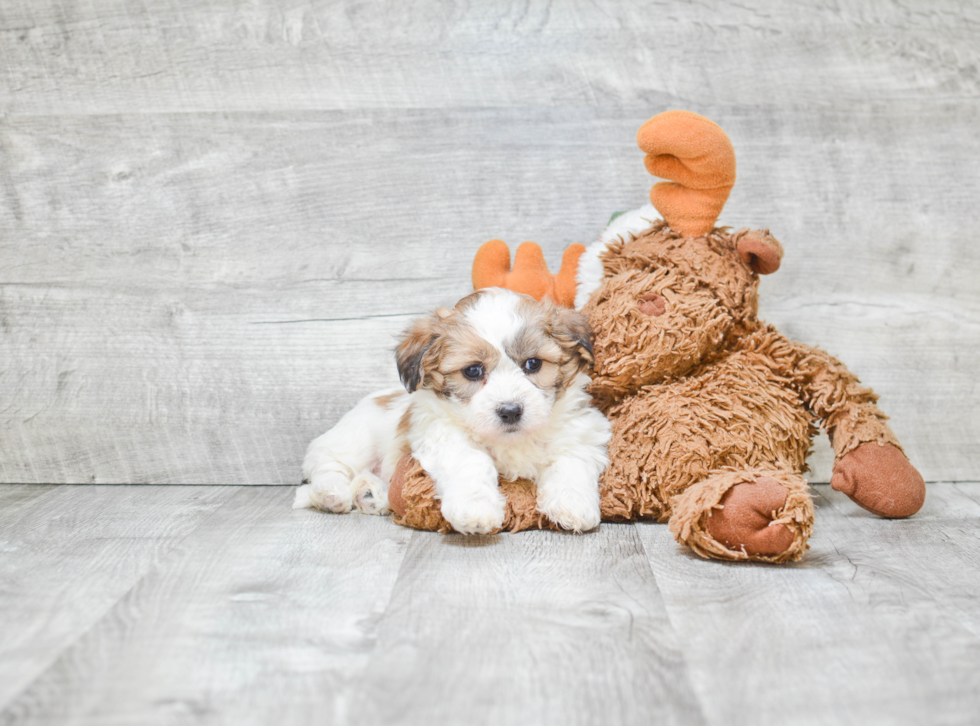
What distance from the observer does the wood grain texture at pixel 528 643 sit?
0.94 m

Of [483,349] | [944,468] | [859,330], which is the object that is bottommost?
[944,468]

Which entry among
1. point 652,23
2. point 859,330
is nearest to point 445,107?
point 652,23

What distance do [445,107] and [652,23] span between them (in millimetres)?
603

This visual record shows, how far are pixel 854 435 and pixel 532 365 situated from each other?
71 cm

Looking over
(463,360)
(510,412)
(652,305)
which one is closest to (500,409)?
(510,412)

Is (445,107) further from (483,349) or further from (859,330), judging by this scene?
(859,330)

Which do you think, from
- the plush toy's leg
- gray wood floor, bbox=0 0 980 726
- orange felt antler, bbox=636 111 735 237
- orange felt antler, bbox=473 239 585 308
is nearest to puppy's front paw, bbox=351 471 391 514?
gray wood floor, bbox=0 0 980 726

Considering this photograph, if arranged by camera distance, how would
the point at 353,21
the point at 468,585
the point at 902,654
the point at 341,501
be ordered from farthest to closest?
the point at 353,21 → the point at 341,501 → the point at 468,585 → the point at 902,654

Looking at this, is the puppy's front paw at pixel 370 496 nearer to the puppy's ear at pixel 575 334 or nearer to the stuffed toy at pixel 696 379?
the stuffed toy at pixel 696 379

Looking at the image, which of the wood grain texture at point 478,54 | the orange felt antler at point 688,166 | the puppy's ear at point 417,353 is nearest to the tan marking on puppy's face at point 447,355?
the puppy's ear at point 417,353

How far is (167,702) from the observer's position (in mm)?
964

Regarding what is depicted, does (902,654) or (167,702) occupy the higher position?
(167,702)

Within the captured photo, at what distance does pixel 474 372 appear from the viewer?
163 centimetres

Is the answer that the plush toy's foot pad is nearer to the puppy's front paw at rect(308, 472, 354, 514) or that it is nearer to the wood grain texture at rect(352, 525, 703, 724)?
the wood grain texture at rect(352, 525, 703, 724)
